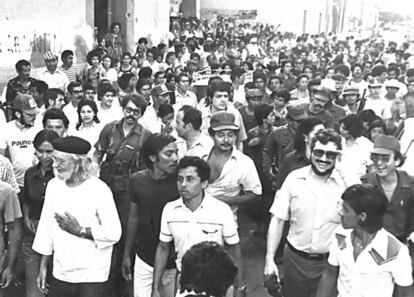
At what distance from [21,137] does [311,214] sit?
3014 mm

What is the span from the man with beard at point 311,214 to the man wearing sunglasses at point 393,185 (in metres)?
0.44

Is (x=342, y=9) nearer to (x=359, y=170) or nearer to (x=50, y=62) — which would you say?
(x=50, y=62)

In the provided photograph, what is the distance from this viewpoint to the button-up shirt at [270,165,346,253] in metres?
4.91

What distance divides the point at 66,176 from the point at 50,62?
6653 millimetres

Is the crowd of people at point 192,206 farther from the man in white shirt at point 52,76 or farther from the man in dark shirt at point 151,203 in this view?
the man in white shirt at point 52,76

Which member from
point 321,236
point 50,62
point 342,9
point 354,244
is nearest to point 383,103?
point 50,62

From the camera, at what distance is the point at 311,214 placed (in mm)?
4938

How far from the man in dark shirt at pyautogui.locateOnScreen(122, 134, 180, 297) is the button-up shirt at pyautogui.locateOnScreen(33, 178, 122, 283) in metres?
0.50

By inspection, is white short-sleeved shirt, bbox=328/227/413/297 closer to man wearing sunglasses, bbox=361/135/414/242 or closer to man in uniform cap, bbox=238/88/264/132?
man wearing sunglasses, bbox=361/135/414/242

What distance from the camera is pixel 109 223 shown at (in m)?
4.58

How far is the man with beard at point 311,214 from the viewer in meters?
4.91

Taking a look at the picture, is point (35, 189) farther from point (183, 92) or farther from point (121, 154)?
point (183, 92)

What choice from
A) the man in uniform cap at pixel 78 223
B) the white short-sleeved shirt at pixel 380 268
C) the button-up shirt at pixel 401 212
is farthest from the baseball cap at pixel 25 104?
the white short-sleeved shirt at pixel 380 268

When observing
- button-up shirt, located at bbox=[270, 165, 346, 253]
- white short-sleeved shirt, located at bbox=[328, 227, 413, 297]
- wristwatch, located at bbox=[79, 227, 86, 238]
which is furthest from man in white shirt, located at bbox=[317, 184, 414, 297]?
wristwatch, located at bbox=[79, 227, 86, 238]
